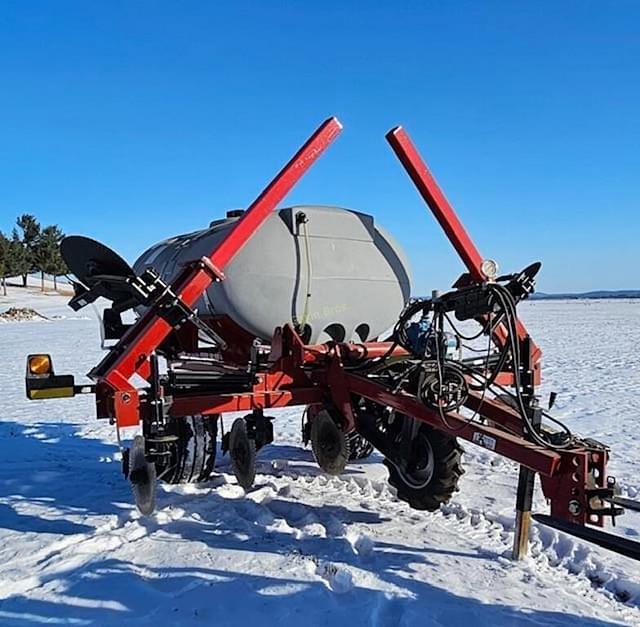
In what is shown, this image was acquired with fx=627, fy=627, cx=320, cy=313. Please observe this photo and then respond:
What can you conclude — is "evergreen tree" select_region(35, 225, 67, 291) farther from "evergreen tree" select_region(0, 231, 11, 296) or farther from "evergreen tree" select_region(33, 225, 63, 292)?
"evergreen tree" select_region(0, 231, 11, 296)

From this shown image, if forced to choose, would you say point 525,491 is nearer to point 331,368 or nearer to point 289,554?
point 289,554

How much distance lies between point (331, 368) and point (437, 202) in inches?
63.6

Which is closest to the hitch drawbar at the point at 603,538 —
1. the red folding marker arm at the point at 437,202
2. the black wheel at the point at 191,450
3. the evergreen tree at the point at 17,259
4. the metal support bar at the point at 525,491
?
the metal support bar at the point at 525,491

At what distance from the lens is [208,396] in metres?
4.39

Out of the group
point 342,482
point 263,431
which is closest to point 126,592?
point 263,431

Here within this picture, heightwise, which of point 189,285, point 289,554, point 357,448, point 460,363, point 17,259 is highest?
point 17,259

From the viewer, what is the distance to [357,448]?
6.22m

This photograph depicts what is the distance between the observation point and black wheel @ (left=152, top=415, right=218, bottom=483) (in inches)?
201

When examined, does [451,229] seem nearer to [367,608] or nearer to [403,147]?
[403,147]

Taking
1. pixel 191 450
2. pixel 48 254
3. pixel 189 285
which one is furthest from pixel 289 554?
pixel 48 254

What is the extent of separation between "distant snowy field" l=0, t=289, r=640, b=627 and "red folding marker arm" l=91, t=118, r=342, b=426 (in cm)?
95

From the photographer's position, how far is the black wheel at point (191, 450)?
511 cm

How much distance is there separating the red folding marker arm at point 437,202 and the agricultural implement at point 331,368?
0.01 m

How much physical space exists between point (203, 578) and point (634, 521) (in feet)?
9.68
